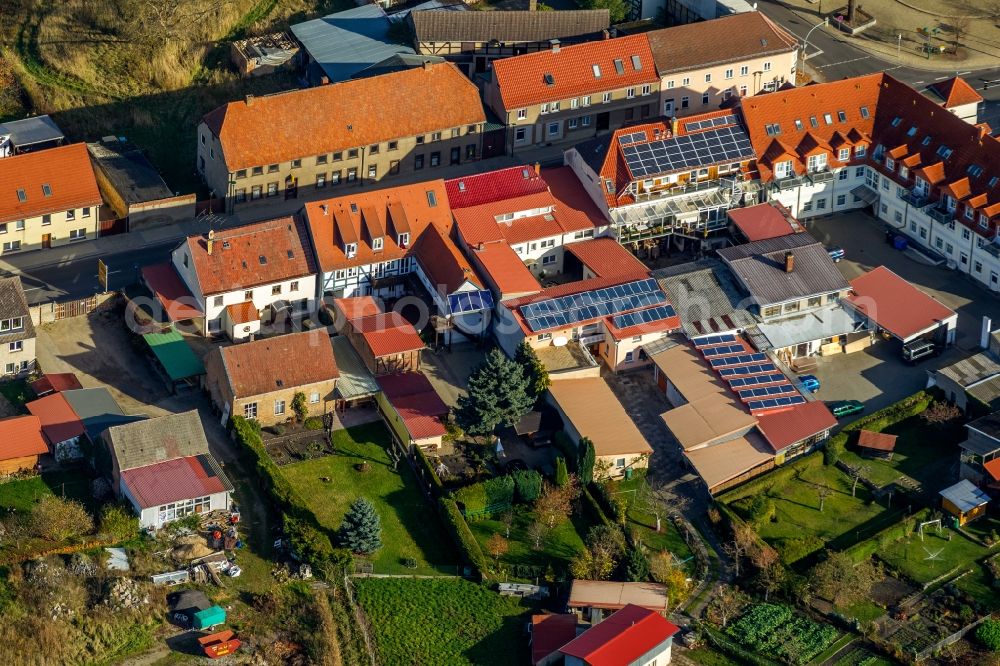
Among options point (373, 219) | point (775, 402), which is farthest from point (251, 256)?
point (775, 402)

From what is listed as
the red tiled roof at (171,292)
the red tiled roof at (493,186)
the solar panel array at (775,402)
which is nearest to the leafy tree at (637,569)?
the solar panel array at (775,402)

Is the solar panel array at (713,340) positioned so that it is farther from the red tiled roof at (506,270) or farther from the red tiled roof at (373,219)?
the red tiled roof at (373,219)

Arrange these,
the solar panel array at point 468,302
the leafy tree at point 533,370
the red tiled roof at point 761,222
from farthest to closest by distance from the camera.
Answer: the red tiled roof at point 761,222, the solar panel array at point 468,302, the leafy tree at point 533,370

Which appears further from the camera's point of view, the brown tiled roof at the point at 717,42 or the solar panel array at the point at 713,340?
the brown tiled roof at the point at 717,42

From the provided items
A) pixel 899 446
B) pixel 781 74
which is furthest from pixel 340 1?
pixel 899 446

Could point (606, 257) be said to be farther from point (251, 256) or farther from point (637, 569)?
point (637, 569)

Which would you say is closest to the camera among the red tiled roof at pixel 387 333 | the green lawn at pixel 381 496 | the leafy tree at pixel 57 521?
the leafy tree at pixel 57 521
